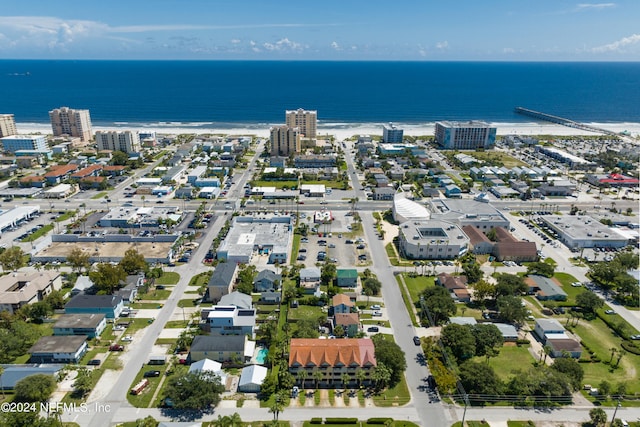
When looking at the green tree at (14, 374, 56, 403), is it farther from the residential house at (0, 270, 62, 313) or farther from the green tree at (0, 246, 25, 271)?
the green tree at (0, 246, 25, 271)

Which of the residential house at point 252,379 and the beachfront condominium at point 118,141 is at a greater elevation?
the beachfront condominium at point 118,141

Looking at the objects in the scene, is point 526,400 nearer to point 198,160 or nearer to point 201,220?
point 201,220

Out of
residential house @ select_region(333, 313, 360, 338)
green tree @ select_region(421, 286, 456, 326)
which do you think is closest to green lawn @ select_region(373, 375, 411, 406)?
residential house @ select_region(333, 313, 360, 338)

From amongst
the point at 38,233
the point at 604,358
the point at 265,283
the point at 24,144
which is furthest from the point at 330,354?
the point at 24,144

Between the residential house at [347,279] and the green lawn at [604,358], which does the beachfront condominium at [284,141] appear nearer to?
the residential house at [347,279]

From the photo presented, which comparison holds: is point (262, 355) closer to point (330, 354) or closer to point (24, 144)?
point (330, 354)

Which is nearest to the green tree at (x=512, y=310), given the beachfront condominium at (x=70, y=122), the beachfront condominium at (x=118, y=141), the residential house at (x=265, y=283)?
the residential house at (x=265, y=283)
